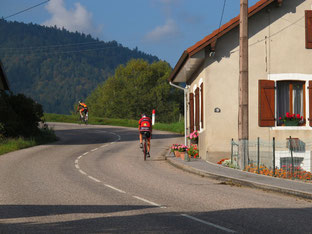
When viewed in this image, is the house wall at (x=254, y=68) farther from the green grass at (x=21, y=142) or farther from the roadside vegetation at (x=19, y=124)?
the roadside vegetation at (x=19, y=124)

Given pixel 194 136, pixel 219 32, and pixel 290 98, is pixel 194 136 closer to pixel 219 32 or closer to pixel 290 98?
pixel 290 98

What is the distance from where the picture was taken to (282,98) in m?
19.7

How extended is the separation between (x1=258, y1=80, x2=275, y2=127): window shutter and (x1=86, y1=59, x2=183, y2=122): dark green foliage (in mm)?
64645

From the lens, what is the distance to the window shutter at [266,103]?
19.2 meters

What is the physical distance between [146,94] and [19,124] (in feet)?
193

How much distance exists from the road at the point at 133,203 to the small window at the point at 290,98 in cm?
519

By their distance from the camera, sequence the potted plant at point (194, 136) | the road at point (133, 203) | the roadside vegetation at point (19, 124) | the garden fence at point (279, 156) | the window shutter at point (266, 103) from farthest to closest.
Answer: the roadside vegetation at point (19, 124) < the potted plant at point (194, 136) < the window shutter at point (266, 103) < the garden fence at point (279, 156) < the road at point (133, 203)

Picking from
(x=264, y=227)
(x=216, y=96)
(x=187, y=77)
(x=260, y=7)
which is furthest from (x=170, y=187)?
(x=187, y=77)

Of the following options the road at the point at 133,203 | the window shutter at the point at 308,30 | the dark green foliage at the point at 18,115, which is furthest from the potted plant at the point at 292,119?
the dark green foliage at the point at 18,115

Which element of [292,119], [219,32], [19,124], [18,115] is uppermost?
[219,32]

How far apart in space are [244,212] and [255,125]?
10.8 m

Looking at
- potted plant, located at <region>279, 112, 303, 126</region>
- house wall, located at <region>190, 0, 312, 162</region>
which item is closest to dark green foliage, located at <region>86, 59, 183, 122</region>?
house wall, located at <region>190, 0, 312, 162</region>

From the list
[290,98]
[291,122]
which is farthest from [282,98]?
[291,122]

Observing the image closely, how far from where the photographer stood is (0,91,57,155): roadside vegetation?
26750 mm
